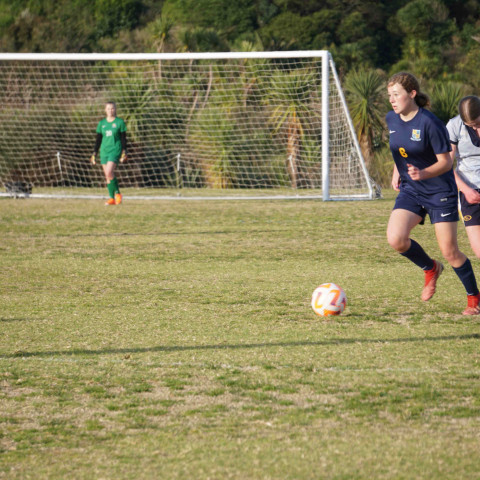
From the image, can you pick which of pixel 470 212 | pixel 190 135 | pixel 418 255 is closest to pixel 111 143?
pixel 190 135

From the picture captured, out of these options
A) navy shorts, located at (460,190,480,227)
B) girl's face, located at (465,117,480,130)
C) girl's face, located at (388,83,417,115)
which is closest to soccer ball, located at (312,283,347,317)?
navy shorts, located at (460,190,480,227)

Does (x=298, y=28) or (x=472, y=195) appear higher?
(x=298, y=28)

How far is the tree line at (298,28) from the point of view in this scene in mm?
43562

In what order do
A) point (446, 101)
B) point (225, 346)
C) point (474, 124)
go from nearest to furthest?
point (225, 346) < point (474, 124) < point (446, 101)

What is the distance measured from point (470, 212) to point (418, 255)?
0.57m

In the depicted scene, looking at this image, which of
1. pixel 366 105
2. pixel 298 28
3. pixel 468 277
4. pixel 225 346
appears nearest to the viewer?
pixel 225 346

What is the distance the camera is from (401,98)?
19.6 ft

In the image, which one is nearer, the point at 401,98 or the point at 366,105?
the point at 401,98

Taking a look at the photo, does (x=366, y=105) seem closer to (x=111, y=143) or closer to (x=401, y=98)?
(x=111, y=143)

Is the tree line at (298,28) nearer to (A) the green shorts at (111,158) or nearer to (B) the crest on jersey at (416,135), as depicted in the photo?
(A) the green shorts at (111,158)

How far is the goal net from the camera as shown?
22.1 metres

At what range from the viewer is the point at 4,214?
1534cm

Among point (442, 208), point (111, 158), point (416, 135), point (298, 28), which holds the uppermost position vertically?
point (298, 28)

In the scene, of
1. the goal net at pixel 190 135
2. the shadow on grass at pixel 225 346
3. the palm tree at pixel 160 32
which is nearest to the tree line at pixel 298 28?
the palm tree at pixel 160 32
